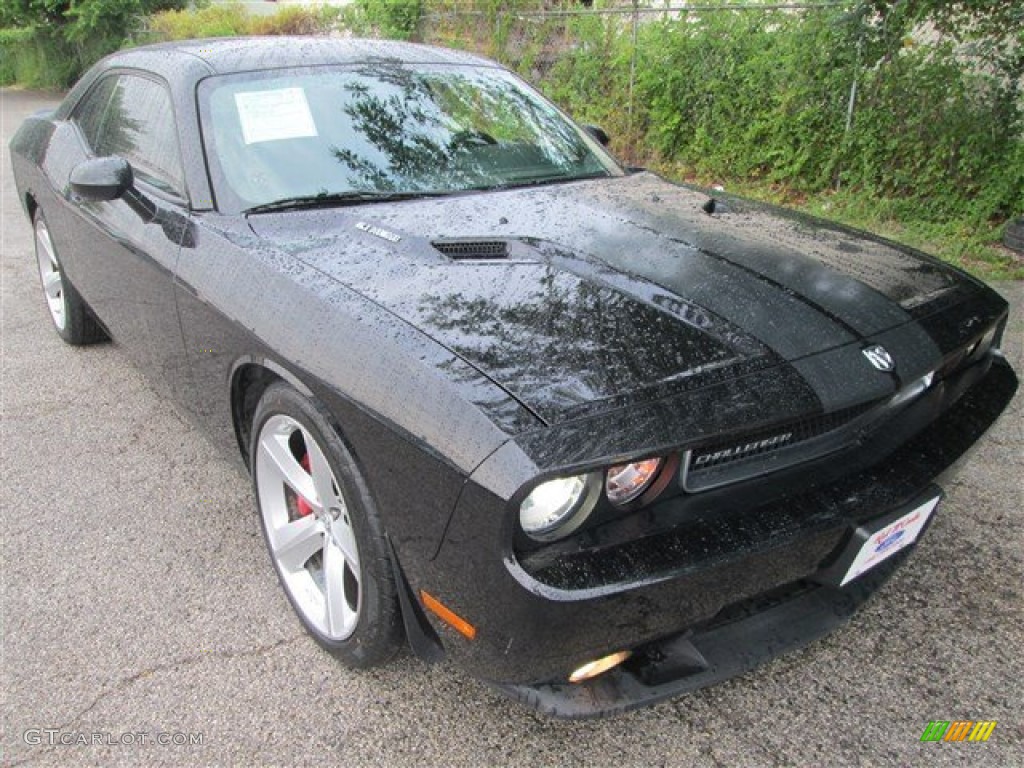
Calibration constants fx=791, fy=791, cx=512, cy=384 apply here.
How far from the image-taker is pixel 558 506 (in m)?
1.55

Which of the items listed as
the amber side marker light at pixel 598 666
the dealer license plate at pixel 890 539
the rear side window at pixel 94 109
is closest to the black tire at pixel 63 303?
the rear side window at pixel 94 109

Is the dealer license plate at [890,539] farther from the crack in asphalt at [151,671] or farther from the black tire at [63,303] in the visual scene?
the black tire at [63,303]

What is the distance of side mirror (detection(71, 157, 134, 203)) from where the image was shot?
8.79 feet

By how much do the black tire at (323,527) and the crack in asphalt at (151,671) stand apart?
128mm

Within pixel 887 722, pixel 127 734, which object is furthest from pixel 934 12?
pixel 127 734

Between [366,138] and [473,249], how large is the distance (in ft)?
2.65

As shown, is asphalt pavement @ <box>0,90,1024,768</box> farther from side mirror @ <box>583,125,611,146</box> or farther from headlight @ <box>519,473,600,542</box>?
side mirror @ <box>583,125,611,146</box>

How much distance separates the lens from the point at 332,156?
266 centimetres

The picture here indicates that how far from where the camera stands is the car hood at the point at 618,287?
170 cm

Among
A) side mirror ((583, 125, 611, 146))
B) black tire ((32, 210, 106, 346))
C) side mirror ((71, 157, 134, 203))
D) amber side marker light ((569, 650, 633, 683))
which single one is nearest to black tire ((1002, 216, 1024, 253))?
side mirror ((583, 125, 611, 146))

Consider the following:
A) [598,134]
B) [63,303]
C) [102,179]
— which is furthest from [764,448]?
[63,303]

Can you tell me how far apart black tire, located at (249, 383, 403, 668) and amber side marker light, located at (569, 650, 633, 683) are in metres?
0.49

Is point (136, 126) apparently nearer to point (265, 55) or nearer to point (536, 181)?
point (265, 55)

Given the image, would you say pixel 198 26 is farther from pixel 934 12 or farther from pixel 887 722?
pixel 887 722
